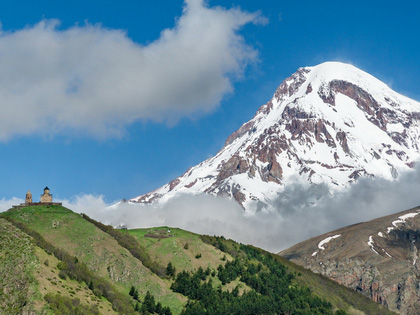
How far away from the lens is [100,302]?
132 metres

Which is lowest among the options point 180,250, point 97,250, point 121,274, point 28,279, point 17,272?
point 28,279

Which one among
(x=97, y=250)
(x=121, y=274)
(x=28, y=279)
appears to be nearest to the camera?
(x=28, y=279)

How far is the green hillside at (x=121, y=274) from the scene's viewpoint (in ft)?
408

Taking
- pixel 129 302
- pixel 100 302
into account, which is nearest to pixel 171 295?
pixel 129 302

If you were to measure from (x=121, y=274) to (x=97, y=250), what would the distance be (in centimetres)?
955

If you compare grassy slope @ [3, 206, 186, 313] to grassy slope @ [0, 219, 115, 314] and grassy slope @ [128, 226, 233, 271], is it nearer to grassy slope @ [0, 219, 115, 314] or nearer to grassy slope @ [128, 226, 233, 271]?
grassy slope @ [128, 226, 233, 271]

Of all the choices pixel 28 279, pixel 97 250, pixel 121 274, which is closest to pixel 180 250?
pixel 121 274

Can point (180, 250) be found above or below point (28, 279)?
above

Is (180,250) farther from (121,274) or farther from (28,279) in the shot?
(28,279)

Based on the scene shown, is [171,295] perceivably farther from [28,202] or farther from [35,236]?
[28,202]

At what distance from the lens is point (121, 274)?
155 meters

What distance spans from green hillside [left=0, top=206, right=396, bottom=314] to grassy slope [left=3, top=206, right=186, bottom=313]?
263 millimetres

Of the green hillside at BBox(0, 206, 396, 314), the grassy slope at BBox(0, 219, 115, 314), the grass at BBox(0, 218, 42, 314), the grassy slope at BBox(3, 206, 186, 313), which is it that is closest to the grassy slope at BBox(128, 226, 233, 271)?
the green hillside at BBox(0, 206, 396, 314)

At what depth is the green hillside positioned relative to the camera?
124375 mm
